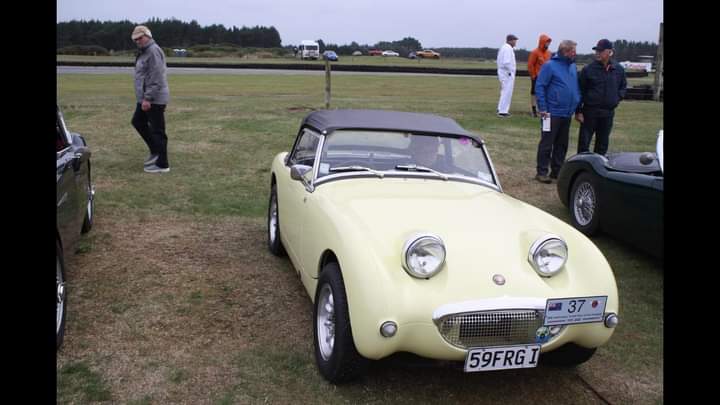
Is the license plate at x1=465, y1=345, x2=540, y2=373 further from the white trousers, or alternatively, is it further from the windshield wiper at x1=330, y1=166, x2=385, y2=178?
the white trousers

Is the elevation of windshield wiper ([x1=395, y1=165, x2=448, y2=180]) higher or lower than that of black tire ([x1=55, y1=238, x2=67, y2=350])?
higher

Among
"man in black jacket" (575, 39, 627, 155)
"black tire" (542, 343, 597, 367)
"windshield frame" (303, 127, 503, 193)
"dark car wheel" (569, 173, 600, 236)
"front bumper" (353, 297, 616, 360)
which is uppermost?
"man in black jacket" (575, 39, 627, 155)

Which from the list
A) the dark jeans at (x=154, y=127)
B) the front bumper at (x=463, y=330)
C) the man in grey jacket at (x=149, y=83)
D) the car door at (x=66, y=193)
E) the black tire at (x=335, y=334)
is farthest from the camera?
the dark jeans at (x=154, y=127)

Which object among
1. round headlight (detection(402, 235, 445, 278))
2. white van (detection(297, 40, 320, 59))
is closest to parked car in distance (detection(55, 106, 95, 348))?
round headlight (detection(402, 235, 445, 278))

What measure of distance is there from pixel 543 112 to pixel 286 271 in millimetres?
4631

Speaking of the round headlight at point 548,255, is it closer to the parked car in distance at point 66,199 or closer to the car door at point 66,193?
the parked car in distance at point 66,199

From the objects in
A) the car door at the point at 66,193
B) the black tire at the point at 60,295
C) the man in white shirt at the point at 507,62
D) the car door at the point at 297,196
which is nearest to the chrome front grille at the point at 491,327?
the car door at the point at 297,196

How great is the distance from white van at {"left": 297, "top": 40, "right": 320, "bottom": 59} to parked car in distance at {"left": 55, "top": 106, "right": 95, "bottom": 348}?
4808cm

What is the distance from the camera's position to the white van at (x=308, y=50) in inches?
2052

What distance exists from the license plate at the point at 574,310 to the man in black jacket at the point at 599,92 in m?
5.44

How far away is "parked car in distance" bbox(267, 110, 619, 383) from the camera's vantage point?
3.01 m

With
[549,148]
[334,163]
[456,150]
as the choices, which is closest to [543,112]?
[549,148]

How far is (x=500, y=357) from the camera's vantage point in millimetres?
3049
